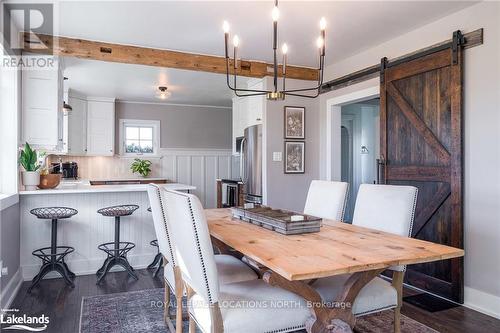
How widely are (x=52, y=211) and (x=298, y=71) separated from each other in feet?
10.9

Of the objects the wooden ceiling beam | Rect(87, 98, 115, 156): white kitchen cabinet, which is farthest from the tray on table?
→ Rect(87, 98, 115, 156): white kitchen cabinet

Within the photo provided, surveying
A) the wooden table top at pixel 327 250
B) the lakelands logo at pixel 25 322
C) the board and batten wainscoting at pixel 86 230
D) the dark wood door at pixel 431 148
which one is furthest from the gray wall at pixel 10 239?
the dark wood door at pixel 431 148

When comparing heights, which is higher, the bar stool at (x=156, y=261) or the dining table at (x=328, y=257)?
the dining table at (x=328, y=257)

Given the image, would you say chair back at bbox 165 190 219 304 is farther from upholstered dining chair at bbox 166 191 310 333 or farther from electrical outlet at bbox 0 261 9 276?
electrical outlet at bbox 0 261 9 276

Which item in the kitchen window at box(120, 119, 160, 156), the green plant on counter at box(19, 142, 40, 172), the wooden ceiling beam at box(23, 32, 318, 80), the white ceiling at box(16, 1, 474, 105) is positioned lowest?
the green plant on counter at box(19, 142, 40, 172)

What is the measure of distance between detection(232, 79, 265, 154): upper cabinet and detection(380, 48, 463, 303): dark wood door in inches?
66.0

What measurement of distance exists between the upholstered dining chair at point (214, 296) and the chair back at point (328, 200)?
1.10m

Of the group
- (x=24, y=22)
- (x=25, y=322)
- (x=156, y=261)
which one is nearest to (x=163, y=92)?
(x=24, y=22)

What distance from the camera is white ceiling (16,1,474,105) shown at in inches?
116

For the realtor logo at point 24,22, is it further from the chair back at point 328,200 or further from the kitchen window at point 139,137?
the kitchen window at point 139,137

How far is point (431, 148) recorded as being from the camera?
3.26 m

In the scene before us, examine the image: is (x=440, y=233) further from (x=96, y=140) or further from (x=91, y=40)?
(x=96, y=140)

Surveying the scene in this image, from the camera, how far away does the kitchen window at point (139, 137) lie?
700 cm

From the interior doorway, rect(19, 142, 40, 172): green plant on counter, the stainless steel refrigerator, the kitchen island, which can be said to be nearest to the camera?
rect(19, 142, 40, 172): green plant on counter
